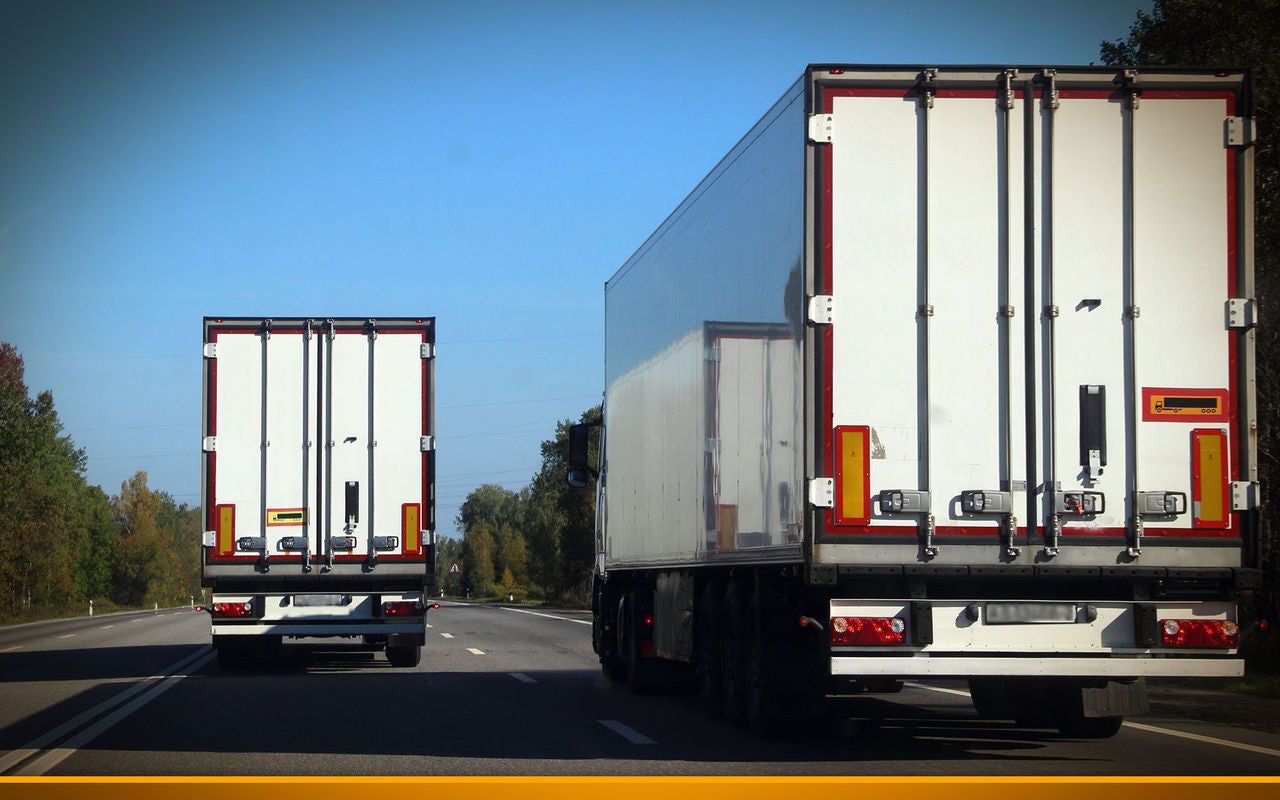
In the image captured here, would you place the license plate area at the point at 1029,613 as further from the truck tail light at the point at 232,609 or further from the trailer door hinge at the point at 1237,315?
the truck tail light at the point at 232,609

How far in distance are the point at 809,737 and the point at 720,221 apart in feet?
12.5

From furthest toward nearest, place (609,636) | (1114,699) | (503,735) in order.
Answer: (609,636) → (503,735) → (1114,699)

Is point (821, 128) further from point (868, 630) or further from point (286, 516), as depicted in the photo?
point (286, 516)

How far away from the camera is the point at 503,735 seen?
11320mm

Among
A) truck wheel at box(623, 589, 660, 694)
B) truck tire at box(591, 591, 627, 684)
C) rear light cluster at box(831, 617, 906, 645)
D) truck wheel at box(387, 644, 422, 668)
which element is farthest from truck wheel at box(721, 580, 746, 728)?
truck wheel at box(387, 644, 422, 668)

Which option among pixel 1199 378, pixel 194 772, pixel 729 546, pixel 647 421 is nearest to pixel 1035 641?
pixel 1199 378

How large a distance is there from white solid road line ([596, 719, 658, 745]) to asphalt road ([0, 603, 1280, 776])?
0.02 meters

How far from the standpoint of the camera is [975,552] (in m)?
9.15

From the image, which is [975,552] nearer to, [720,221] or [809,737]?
[809,737]

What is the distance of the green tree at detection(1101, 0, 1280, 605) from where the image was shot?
1862 cm

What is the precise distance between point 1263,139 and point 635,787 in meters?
13.8

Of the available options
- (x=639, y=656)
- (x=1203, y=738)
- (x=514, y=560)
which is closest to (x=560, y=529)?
(x=514, y=560)

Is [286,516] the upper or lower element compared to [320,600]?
upper

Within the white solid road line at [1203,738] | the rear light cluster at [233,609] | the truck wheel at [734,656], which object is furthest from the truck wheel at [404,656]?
the white solid road line at [1203,738]
